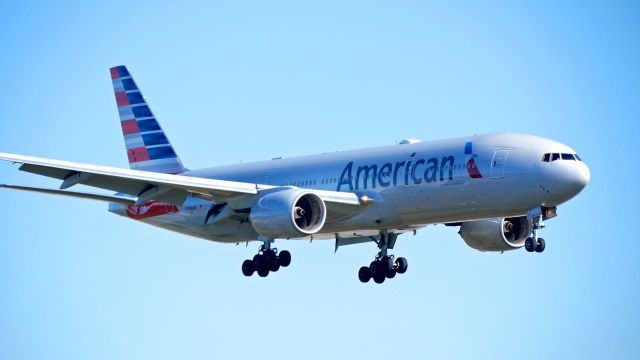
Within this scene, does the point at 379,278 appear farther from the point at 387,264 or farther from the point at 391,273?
the point at 387,264

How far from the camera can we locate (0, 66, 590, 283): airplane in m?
46.2

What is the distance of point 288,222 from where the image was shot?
47.2m

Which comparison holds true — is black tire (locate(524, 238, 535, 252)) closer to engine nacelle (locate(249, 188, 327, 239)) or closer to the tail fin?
engine nacelle (locate(249, 188, 327, 239))

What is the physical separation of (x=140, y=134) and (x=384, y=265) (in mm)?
14294

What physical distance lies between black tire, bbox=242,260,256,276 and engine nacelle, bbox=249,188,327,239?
327 centimetres

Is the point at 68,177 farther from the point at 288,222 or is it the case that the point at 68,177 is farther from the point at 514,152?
the point at 514,152

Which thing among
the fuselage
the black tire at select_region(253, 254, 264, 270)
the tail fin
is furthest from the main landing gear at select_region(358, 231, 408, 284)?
the tail fin

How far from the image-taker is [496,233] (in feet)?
175

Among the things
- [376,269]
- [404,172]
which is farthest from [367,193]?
[376,269]

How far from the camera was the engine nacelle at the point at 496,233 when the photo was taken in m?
53.3

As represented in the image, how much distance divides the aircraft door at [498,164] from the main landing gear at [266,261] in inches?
373

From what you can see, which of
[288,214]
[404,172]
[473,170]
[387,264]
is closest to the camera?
[473,170]

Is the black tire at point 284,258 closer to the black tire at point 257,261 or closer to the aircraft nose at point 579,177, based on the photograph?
the black tire at point 257,261

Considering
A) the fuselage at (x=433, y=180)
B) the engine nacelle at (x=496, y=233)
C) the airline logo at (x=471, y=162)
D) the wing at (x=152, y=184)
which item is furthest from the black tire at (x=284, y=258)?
the airline logo at (x=471, y=162)
